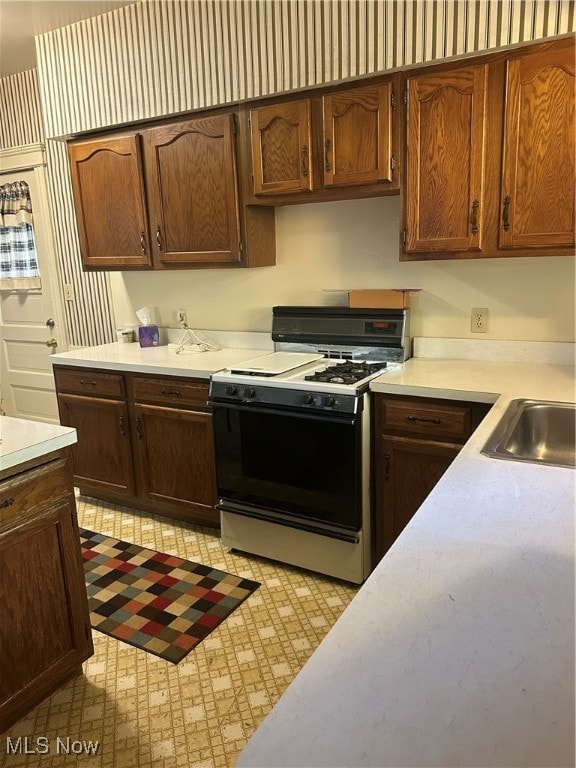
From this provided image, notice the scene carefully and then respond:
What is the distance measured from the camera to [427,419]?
2.24 meters

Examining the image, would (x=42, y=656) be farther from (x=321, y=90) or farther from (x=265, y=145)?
(x=321, y=90)

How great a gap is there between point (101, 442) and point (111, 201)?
1.36m

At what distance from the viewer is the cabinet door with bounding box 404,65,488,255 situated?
2168 millimetres

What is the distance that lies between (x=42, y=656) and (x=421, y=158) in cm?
228

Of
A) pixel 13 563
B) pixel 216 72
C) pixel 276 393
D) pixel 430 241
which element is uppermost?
pixel 216 72

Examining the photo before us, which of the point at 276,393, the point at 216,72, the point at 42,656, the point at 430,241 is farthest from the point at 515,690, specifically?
the point at 216,72

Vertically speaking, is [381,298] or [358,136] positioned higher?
[358,136]

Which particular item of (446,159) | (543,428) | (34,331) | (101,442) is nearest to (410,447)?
(543,428)

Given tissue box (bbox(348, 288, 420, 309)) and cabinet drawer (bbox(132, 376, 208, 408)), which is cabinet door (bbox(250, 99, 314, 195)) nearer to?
tissue box (bbox(348, 288, 420, 309))

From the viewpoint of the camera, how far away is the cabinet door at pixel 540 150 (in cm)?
201

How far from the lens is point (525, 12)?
199 cm

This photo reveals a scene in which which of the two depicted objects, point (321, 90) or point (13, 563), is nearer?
point (13, 563)

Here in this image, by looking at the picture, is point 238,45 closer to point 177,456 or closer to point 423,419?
point 423,419

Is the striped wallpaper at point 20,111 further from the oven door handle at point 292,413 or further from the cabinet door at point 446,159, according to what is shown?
the cabinet door at point 446,159
